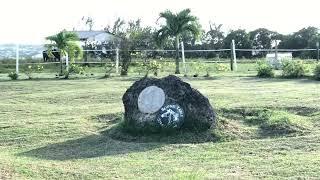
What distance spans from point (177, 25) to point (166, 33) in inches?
24.7

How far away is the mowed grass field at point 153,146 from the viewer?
5.96m

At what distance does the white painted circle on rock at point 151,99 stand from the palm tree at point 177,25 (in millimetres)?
15996

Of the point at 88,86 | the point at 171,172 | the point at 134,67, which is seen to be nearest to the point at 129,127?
the point at 171,172

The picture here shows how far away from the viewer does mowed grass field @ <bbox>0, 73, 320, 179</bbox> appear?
235 inches

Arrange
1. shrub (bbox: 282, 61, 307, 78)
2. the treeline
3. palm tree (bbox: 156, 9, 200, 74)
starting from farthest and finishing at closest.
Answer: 1. the treeline
2. palm tree (bbox: 156, 9, 200, 74)
3. shrub (bbox: 282, 61, 307, 78)

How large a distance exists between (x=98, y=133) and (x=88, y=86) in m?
8.01

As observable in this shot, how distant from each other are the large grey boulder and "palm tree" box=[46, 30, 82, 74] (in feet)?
50.9

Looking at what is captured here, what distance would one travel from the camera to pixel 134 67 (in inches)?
954

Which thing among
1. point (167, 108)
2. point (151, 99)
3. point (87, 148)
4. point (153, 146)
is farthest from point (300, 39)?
point (87, 148)

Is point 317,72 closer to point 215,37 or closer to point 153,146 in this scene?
point 153,146

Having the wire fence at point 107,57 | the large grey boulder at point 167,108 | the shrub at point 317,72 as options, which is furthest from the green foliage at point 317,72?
the large grey boulder at point 167,108

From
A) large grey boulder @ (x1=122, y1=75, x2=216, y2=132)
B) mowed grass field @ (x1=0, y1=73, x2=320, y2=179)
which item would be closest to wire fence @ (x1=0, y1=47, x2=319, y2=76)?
mowed grass field @ (x1=0, y1=73, x2=320, y2=179)

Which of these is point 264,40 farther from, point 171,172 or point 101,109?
point 171,172

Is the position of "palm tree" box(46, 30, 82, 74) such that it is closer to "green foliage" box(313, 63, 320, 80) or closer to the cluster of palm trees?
the cluster of palm trees
